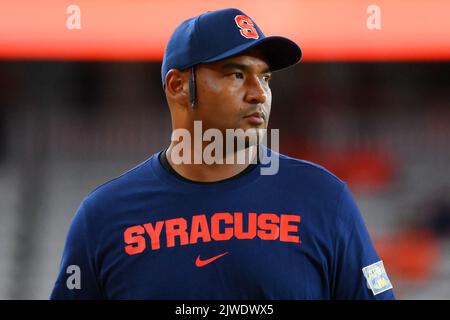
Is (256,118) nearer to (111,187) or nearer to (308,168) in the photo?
(308,168)

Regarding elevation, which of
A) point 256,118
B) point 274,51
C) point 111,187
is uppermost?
point 274,51

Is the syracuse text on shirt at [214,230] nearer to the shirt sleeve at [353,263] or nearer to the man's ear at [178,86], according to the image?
the shirt sleeve at [353,263]

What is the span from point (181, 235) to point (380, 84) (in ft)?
19.5

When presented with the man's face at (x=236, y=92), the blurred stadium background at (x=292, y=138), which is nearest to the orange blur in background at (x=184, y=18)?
the blurred stadium background at (x=292, y=138)

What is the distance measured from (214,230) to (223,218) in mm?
38

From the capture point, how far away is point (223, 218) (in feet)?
6.37

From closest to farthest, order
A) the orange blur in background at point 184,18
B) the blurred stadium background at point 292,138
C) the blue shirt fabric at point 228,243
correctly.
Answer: the blue shirt fabric at point 228,243 < the orange blur in background at point 184,18 < the blurred stadium background at point 292,138

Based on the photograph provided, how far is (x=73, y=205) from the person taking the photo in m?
7.82

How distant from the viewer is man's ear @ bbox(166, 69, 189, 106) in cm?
206

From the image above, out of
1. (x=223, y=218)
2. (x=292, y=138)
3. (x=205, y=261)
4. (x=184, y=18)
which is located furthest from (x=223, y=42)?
(x=292, y=138)

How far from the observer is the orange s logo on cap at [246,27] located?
6.49 feet

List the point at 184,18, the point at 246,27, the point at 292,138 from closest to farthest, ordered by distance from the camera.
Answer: the point at 246,27
the point at 184,18
the point at 292,138

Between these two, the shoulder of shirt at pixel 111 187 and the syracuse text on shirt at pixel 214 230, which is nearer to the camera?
the syracuse text on shirt at pixel 214 230
